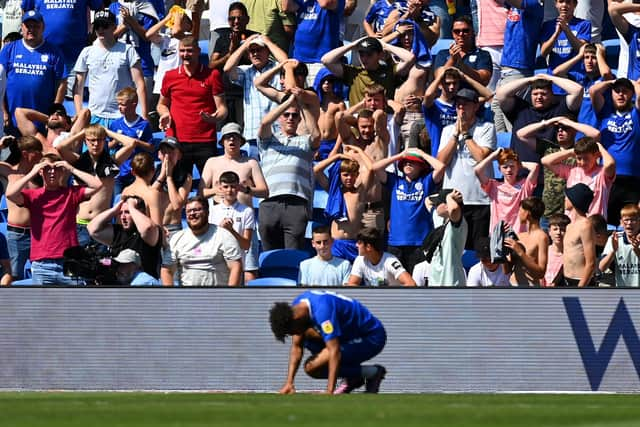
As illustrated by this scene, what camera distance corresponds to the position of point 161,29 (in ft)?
61.1

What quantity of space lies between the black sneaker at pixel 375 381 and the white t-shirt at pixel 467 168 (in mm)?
3211

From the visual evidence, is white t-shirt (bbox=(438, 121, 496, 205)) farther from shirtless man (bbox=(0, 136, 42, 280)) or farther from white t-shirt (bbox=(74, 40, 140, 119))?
shirtless man (bbox=(0, 136, 42, 280))

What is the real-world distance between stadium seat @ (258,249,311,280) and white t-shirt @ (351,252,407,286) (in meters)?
0.94

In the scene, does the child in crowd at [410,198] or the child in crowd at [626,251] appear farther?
the child in crowd at [410,198]

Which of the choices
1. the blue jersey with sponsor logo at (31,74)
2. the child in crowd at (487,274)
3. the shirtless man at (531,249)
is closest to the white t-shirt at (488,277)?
the child in crowd at (487,274)

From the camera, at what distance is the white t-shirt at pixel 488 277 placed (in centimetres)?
1412

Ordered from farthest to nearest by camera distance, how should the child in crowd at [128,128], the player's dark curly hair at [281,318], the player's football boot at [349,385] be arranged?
1. the child in crowd at [128,128]
2. the player's football boot at [349,385]
3. the player's dark curly hair at [281,318]

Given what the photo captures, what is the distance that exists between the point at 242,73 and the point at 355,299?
15.7 feet

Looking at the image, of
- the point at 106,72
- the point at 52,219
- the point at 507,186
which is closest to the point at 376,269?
the point at 507,186

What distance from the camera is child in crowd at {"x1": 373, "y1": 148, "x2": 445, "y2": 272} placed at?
15094 mm

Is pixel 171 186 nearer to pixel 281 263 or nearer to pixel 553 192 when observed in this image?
pixel 281 263

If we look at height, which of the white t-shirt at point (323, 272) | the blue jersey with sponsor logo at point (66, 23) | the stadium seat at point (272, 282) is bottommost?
the stadium seat at point (272, 282)

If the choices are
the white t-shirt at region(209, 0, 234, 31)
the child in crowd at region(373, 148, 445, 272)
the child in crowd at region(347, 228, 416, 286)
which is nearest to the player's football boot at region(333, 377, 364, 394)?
the child in crowd at region(347, 228, 416, 286)

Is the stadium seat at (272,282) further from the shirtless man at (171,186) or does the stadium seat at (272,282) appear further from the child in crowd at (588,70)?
the child in crowd at (588,70)
